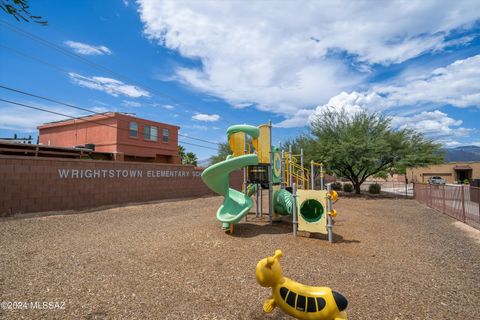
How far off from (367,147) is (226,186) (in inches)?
631

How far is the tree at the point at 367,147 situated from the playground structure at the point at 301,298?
19.5 meters

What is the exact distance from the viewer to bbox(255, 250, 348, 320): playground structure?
2.65 m

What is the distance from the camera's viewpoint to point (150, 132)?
90.8 ft

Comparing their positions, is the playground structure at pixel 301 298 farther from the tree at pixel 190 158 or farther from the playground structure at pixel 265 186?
the tree at pixel 190 158

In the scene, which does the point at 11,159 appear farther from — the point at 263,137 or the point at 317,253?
the point at 317,253

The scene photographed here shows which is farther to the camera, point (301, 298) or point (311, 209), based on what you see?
point (311, 209)

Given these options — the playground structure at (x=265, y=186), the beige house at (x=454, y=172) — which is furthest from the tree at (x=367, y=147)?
the beige house at (x=454, y=172)

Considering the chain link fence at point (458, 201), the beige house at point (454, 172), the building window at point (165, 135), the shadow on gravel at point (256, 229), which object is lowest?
the shadow on gravel at point (256, 229)

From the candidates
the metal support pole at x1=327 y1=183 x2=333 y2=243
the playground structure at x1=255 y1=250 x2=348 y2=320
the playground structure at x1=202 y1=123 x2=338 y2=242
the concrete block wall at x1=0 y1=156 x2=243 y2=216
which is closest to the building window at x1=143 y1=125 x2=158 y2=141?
the concrete block wall at x1=0 y1=156 x2=243 y2=216

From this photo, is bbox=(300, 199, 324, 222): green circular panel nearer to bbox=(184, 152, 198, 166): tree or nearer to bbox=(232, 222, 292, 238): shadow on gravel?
bbox=(232, 222, 292, 238): shadow on gravel

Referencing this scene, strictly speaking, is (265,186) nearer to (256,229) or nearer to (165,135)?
(256,229)

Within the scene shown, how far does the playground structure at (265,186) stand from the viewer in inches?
287

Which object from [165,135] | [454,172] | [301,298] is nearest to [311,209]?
[301,298]

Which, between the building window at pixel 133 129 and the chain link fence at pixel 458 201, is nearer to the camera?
the chain link fence at pixel 458 201
